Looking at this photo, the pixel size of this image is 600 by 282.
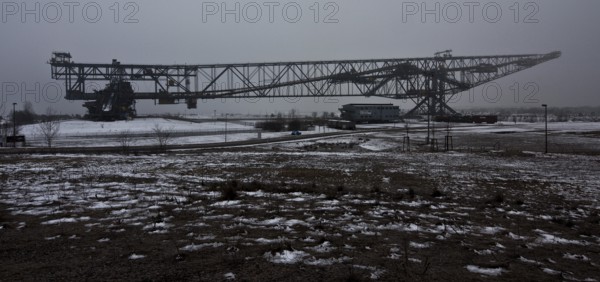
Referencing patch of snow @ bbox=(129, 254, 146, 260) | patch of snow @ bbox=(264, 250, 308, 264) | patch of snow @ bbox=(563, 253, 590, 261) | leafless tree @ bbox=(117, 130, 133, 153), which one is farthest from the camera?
leafless tree @ bbox=(117, 130, 133, 153)

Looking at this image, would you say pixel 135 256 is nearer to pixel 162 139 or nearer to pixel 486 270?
pixel 486 270

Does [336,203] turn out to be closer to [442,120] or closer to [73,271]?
[73,271]

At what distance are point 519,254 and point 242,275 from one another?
170 inches

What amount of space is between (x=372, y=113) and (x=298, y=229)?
8374cm

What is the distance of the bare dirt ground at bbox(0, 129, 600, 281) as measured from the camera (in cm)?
566

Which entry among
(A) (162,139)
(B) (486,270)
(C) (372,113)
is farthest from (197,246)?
(C) (372,113)

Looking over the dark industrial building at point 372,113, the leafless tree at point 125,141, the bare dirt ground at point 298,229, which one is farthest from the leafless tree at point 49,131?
the dark industrial building at point 372,113

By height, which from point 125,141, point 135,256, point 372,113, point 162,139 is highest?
point 372,113

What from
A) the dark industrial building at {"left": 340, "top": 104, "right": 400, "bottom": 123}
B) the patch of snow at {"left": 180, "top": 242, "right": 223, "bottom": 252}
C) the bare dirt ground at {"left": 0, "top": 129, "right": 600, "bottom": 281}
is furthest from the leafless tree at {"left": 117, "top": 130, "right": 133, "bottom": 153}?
the dark industrial building at {"left": 340, "top": 104, "right": 400, "bottom": 123}

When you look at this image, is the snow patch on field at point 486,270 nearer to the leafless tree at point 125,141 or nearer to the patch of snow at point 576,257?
the patch of snow at point 576,257

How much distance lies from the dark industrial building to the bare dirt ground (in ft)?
245

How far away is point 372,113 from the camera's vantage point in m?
89.6

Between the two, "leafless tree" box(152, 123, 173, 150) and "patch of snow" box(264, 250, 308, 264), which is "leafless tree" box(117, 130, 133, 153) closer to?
"leafless tree" box(152, 123, 173, 150)

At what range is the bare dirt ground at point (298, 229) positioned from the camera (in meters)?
5.66
